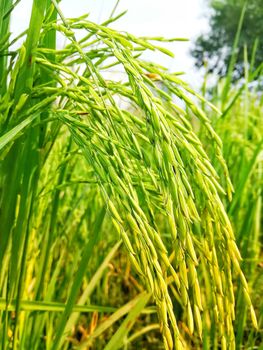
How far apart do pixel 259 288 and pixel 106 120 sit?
1172 mm

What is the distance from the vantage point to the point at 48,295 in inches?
40.7

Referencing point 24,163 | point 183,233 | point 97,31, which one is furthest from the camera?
point 24,163

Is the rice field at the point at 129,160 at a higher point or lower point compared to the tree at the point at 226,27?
lower

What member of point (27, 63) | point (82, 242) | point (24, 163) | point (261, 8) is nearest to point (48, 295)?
point (24, 163)

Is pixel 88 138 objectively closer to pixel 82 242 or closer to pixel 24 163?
pixel 24 163

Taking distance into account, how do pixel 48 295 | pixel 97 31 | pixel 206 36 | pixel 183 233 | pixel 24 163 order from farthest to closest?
pixel 206 36 < pixel 48 295 < pixel 24 163 < pixel 97 31 < pixel 183 233

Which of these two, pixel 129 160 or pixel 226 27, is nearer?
pixel 129 160

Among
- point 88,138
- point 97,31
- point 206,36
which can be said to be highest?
point 206,36

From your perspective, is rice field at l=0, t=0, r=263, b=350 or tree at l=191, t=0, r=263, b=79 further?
tree at l=191, t=0, r=263, b=79

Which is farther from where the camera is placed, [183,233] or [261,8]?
[261,8]

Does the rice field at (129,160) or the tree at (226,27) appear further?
the tree at (226,27)

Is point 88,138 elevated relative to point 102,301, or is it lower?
elevated

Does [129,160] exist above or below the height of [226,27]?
below

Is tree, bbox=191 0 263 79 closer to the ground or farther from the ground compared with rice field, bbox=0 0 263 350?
farther from the ground
